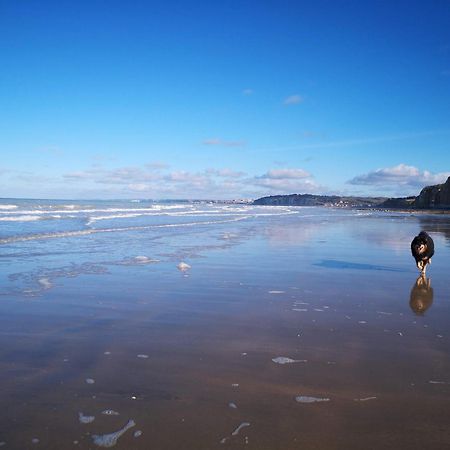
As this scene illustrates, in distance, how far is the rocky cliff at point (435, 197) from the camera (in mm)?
88062

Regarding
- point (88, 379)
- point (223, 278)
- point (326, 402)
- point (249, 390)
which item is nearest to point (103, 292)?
point (223, 278)

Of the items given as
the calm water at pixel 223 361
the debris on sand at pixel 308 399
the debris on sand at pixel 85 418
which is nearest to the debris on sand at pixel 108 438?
the calm water at pixel 223 361

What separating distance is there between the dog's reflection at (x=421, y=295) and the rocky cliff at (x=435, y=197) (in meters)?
88.5

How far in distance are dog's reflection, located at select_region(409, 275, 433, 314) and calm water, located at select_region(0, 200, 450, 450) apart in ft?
0.17

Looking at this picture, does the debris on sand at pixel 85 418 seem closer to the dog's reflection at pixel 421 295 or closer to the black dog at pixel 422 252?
Result: the dog's reflection at pixel 421 295

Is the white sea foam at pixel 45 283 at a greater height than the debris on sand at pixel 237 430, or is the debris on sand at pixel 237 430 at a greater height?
the white sea foam at pixel 45 283

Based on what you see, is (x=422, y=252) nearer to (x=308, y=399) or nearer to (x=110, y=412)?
(x=308, y=399)

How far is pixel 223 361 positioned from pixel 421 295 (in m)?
4.74

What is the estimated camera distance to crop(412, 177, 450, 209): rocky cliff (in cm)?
8806

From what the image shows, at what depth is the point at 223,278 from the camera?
28.6ft

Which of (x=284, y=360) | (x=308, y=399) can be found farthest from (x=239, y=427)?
(x=284, y=360)

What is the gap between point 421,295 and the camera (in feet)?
23.7

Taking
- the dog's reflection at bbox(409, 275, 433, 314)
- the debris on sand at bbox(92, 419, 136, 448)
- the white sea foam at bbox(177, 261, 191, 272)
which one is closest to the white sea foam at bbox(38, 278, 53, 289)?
the white sea foam at bbox(177, 261, 191, 272)

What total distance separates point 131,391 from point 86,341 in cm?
149
